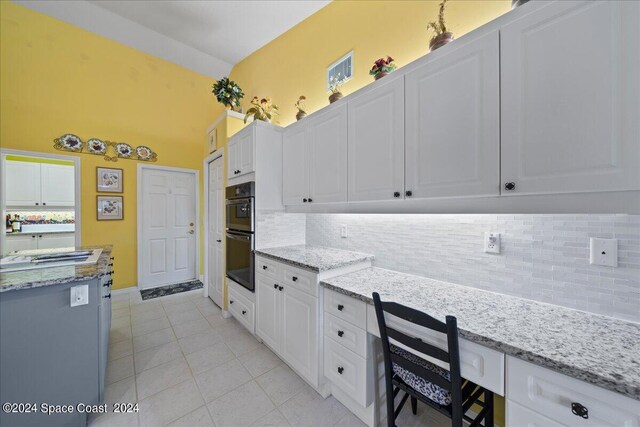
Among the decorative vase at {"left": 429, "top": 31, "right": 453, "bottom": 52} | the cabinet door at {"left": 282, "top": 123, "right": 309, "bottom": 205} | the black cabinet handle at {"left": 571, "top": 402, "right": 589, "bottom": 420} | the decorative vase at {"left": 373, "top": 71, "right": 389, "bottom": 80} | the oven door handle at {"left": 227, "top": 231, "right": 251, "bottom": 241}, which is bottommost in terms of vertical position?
the black cabinet handle at {"left": 571, "top": 402, "right": 589, "bottom": 420}

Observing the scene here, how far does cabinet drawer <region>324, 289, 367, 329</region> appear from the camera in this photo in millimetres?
1380

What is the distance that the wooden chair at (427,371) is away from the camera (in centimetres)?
99

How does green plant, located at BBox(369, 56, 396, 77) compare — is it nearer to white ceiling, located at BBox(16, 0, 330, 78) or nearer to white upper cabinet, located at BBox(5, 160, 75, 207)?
white ceiling, located at BBox(16, 0, 330, 78)

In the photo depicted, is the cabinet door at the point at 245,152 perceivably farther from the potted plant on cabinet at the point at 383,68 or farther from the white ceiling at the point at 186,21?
the white ceiling at the point at 186,21

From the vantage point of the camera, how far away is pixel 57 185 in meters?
4.18

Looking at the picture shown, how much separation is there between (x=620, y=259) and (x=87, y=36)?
5955mm

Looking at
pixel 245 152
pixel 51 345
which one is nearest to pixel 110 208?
pixel 245 152

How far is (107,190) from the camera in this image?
3.60m

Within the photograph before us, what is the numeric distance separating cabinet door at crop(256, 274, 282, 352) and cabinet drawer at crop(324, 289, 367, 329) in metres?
0.58

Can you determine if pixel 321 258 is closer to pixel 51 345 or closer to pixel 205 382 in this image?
pixel 205 382

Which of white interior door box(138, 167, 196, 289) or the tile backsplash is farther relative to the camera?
white interior door box(138, 167, 196, 289)

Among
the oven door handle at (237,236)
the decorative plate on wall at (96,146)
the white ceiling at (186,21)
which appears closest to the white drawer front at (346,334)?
the oven door handle at (237,236)

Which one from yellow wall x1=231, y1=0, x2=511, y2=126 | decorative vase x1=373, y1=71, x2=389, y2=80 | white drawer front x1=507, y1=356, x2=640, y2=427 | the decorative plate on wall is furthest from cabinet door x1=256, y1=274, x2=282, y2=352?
the decorative plate on wall

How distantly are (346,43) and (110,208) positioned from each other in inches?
157
